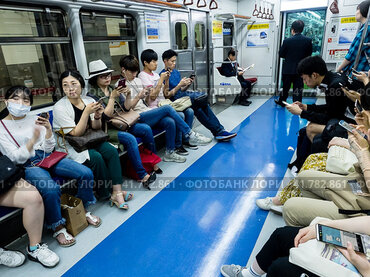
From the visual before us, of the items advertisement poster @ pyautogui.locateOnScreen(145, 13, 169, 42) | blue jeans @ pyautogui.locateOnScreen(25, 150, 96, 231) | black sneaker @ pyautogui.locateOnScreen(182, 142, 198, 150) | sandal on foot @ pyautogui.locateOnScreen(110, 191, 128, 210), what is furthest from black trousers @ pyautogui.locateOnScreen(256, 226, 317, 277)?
advertisement poster @ pyautogui.locateOnScreen(145, 13, 169, 42)

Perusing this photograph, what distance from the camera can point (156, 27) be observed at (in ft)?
14.9

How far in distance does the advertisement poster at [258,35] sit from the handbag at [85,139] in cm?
632

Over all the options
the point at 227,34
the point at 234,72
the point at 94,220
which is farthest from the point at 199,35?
the point at 94,220

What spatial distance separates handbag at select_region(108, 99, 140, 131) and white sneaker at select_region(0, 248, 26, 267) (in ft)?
5.20

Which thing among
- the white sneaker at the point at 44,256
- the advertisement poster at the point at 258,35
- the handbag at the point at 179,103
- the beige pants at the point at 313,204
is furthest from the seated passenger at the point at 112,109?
the advertisement poster at the point at 258,35

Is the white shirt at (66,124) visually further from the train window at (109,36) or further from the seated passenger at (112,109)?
the train window at (109,36)

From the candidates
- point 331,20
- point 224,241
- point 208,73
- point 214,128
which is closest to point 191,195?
point 224,241

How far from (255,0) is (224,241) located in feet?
23.1

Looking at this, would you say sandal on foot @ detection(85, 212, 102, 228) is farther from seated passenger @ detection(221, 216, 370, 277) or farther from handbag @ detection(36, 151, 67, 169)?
seated passenger @ detection(221, 216, 370, 277)

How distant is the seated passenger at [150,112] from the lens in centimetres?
350

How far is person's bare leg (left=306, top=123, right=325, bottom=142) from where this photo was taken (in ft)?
9.43

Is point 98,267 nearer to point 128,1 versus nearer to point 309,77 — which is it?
point 309,77

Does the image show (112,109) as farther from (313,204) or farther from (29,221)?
(313,204)

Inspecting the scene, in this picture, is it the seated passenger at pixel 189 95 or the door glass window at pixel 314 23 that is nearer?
the seated passenger at pixel 189 95
